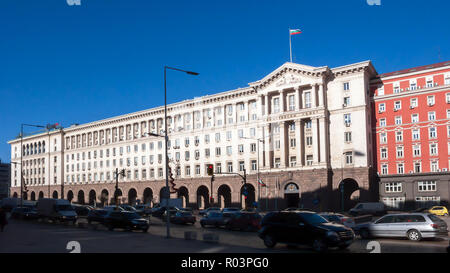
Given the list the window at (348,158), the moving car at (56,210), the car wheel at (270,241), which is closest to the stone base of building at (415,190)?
the window at (348,158)

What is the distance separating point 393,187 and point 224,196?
29.7m

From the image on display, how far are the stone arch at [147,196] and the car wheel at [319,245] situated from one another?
228 feet

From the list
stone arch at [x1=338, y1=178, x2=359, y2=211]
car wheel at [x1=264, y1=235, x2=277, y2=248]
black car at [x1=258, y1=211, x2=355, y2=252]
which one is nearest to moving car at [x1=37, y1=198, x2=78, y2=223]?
black car at [x1=258, y1=211, x2=355, y2=252]

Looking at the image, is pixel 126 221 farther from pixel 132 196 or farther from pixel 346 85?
pixel 132 196

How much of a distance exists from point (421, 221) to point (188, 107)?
59756mm

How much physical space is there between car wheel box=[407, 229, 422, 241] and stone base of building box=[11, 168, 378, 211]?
29.7 metres

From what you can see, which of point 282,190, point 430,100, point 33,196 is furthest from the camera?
point 33,196

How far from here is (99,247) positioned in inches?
814

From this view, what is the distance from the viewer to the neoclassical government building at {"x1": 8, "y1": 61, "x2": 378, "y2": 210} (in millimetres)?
59812

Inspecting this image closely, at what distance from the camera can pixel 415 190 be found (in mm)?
57000

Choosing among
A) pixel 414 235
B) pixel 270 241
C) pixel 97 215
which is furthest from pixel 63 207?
pixel 414 235

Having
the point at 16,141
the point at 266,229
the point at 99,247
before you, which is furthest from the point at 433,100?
the point at 16,141

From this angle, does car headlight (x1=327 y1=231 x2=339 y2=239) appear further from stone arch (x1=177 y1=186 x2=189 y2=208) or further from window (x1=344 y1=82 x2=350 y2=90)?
stone arch (x1=177 y1=186 x2=189 y2=208)

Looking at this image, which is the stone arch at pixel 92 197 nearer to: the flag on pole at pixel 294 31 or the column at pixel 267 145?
the column at pixel 267 145
